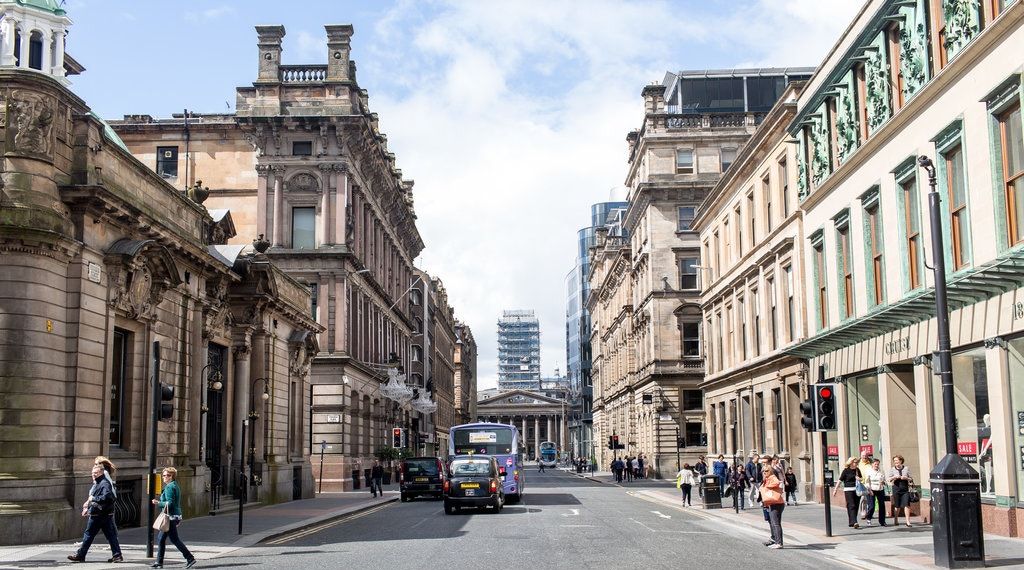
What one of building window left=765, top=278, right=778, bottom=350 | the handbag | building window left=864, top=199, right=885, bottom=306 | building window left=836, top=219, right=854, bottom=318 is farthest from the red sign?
building window left=765, top=278, right=778, bottom=350

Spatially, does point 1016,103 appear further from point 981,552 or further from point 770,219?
point 770,219

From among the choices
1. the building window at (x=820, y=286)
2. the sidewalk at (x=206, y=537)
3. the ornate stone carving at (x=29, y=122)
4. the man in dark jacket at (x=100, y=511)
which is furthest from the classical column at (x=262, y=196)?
the man in dark jacket at (x=100, y=511)

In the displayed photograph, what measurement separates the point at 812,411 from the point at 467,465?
12199 mm

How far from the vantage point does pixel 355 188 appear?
5431 cm

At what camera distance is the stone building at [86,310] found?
65.6 ft

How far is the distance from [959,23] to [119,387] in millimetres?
20234

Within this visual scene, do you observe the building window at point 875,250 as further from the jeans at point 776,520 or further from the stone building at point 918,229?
the jeans at point 776,520

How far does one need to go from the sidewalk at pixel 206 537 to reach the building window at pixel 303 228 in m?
20.0

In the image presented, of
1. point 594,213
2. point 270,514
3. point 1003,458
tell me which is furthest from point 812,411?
point 594,213

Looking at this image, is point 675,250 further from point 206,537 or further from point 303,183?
point 206,537

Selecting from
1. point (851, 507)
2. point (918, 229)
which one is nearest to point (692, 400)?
point (918, 229)

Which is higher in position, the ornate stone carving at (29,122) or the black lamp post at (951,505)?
the ornate stone carving at (29,122)

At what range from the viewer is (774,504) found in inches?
755

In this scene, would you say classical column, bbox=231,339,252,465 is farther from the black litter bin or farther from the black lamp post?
the black lamp post
